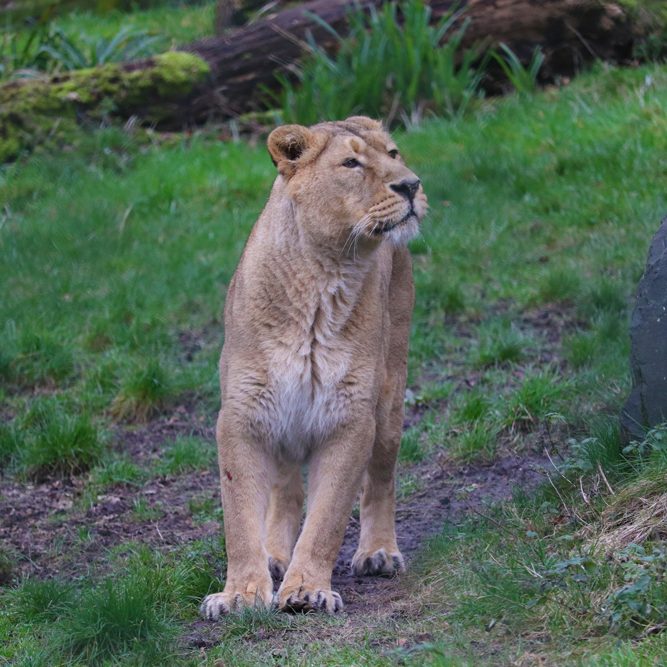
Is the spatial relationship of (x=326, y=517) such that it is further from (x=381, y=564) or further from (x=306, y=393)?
(x=381, y=564)

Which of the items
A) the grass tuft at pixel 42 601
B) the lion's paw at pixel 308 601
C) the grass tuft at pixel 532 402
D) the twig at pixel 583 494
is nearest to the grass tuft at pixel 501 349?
the grass tuft at pixel 532 402

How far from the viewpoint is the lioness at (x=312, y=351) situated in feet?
16.4

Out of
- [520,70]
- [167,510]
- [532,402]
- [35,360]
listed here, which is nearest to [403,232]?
[532,402]

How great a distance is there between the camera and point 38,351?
27.6 feet

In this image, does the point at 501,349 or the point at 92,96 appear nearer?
the point at 501,349

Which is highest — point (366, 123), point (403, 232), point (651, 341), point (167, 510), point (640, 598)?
point (366, 123)

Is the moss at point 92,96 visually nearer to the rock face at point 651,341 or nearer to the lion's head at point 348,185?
the lion's head at point 348,185

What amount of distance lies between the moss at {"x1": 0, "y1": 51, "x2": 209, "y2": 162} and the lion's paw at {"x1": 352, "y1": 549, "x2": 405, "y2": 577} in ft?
24.3

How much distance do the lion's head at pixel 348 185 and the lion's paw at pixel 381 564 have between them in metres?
1.36

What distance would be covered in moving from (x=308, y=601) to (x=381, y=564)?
781 millimetres

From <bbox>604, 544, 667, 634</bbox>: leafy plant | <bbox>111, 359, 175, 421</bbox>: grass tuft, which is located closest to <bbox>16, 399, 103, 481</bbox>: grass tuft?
<bbox>111, 359, 175, 421</bbox>: grass tuft

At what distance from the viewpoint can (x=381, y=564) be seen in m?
5.56

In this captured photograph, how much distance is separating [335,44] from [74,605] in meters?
8.48

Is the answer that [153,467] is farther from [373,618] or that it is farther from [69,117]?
[69,117]
